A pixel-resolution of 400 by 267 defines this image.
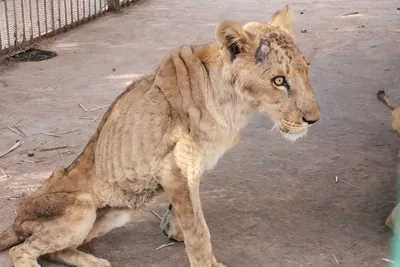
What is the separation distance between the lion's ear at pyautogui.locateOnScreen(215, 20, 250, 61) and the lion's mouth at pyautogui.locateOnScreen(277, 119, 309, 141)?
0.40m

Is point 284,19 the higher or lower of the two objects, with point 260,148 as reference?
higher

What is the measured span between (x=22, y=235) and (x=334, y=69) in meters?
4.27

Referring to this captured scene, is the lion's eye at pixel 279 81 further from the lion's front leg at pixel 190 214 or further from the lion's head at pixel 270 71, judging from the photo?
the lion's front leg at pixel 190 214

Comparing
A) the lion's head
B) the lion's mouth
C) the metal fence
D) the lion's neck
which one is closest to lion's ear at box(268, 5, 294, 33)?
the lion's head

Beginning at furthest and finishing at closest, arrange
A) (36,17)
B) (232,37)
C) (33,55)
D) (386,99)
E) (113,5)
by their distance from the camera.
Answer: (113,5), (36,17), (33,55), (386,99), (232,37)

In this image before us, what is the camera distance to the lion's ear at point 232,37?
10.2 ft

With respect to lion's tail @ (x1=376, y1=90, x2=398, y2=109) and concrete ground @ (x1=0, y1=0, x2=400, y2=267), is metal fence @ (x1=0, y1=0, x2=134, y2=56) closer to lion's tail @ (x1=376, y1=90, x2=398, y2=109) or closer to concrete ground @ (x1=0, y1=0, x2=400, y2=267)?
concrete ground @ (x1=0, y1=0, x2=400, y2=267)

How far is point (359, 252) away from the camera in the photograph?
3850 mm

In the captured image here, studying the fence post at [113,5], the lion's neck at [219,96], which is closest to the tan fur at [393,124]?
the lion's neck at [219,96]

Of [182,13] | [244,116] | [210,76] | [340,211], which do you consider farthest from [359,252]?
[182,13]

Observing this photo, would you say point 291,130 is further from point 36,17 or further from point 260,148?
point 36,17

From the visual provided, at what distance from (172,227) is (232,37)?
1273 millimetres

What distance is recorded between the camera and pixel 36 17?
801 cm

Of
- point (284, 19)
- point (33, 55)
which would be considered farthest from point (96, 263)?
point (33, 55)
